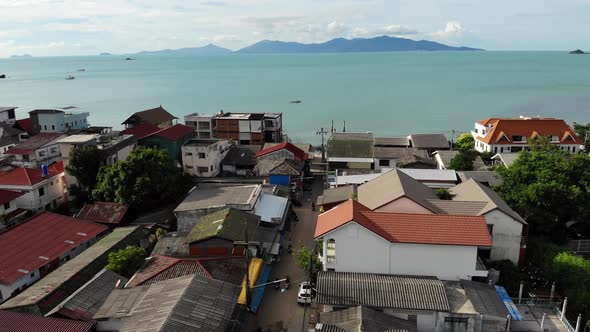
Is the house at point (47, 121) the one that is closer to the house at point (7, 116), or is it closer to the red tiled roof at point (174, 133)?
the house at point (7, 116)

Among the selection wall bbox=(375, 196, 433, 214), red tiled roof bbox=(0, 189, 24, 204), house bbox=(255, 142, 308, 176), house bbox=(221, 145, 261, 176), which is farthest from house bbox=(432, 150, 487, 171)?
red tiled roof bbox=(0, 189, 24, 204)

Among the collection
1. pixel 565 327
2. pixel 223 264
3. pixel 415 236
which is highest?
pixel 415 236

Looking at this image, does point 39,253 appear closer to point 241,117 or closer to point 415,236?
point 415,236

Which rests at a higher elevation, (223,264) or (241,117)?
(241,117)

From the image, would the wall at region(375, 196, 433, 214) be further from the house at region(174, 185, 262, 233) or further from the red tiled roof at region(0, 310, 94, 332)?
the red tiled roof at region(0, 310, 94, 332)

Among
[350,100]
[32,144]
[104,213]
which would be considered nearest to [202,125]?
[32,144]

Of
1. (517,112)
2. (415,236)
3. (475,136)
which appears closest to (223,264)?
(415,236)
